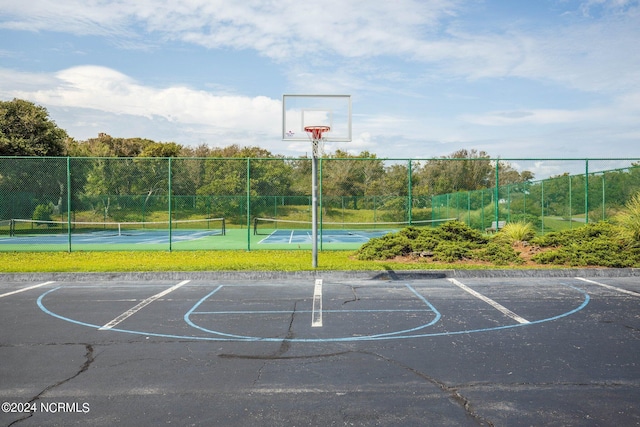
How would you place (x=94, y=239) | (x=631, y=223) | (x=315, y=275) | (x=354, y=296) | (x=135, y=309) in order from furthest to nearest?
1. (x=94, y=239)
2. (x=631, y=223)
3. (x=315, y=275)
4. (x=354, y=296)
5. (x=135, y=309)

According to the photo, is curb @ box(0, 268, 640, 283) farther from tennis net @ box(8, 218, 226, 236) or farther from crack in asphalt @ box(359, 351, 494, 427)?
tennis net @ box(8, 218, 226, 236)

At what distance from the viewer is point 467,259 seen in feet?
47.1

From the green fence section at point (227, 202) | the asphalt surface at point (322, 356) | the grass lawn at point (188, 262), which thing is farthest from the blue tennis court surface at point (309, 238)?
the asphalt surface at point (322, 356)

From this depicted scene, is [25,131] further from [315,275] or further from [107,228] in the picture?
[315,275]

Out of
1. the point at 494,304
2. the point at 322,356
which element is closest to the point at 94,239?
the point at 494,304

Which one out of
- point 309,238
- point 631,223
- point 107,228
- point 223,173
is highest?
point 223,173

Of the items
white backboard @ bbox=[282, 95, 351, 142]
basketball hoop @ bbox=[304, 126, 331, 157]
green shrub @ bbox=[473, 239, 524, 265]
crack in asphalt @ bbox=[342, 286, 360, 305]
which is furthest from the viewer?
green shrub @ bbox=[473, 239, 524, 265]

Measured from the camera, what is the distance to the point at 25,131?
34188 millimetres

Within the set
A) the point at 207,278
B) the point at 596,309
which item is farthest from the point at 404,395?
the point at 207,278

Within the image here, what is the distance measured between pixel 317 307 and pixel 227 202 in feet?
96.3

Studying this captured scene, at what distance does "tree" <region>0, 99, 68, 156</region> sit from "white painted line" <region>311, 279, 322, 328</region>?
96.3 ft

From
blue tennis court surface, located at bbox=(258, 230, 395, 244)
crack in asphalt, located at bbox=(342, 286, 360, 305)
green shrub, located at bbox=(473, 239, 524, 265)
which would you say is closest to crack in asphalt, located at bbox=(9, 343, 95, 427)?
crack in asphalt, located at bbox=(342, 286, 360, 305)

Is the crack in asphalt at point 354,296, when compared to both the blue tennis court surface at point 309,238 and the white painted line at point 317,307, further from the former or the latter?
the blue tennis court surface at point 309,238

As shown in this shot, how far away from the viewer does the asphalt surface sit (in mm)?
4367
